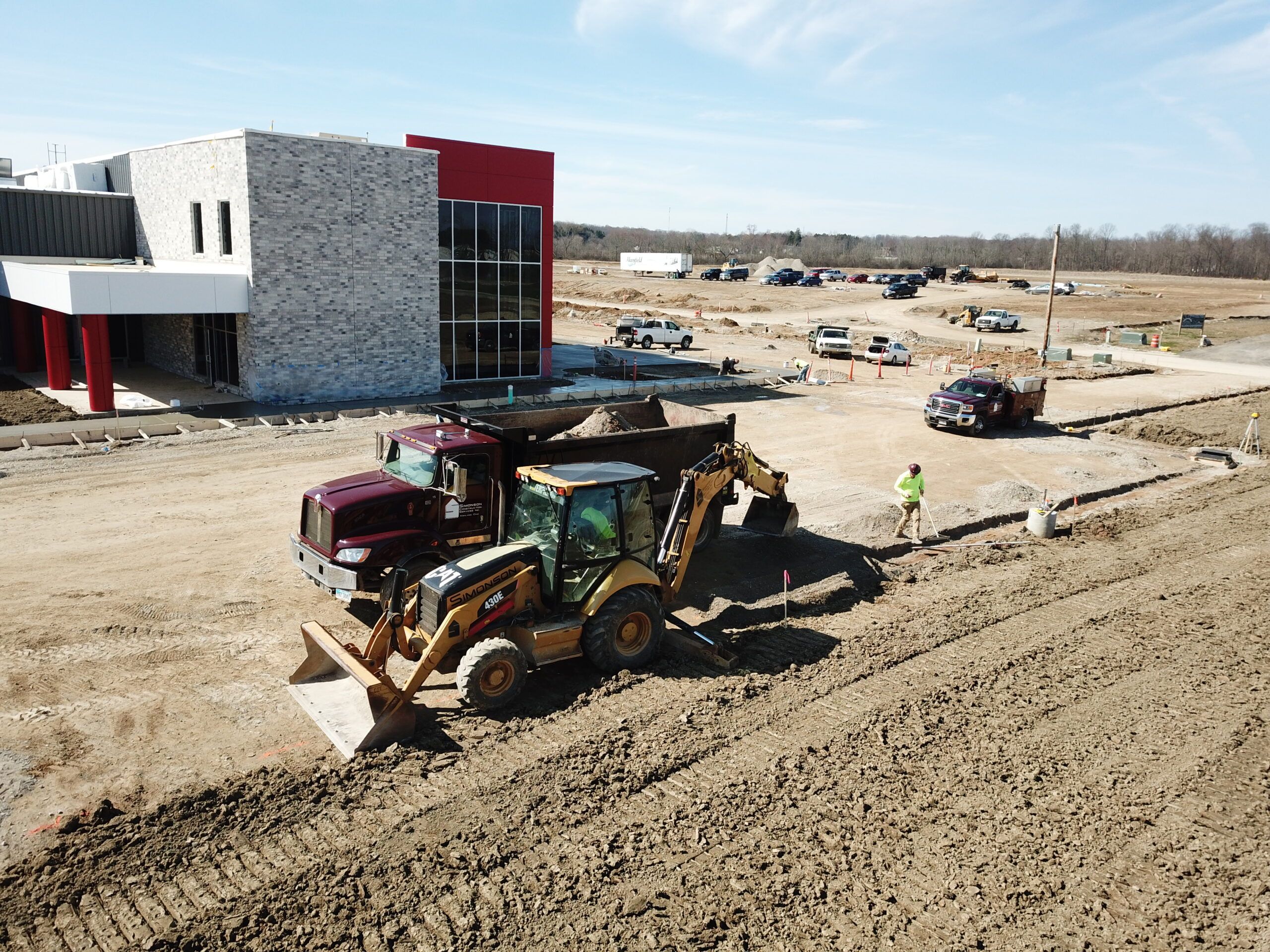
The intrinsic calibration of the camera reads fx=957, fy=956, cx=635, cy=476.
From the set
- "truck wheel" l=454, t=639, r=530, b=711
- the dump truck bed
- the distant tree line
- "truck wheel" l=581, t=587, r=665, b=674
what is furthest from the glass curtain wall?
the distant tree line

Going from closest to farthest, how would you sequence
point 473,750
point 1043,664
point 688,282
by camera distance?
point 473,750, point 1043,664, point 688,282

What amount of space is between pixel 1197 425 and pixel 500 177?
952 inches

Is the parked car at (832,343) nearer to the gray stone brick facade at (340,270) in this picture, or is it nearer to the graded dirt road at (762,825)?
the gray stone brick facade at (340,270)

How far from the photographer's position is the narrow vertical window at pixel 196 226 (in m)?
30.3

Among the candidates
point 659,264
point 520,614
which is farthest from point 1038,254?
point 520,614

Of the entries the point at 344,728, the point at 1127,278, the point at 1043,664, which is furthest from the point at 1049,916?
the point at 1127,278

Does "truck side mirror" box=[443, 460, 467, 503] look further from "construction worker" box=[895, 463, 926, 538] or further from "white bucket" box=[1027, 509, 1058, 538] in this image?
"white bucket" box=[1027, 509, 1058, 538]

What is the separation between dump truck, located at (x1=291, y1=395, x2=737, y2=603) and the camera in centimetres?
1200

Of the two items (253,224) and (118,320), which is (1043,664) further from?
(118,320)

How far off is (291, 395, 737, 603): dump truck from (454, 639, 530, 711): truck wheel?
6.89 feet

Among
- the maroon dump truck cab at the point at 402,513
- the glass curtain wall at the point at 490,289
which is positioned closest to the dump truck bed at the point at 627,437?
the maroon dump truck cab at the point at 402,513

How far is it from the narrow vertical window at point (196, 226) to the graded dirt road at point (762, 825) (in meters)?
25.4

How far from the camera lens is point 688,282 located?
99625mm

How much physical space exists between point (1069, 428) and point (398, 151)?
2237 cm
